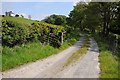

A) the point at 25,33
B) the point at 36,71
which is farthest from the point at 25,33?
the point at 36,71

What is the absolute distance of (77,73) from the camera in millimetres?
13375

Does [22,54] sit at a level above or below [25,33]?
below

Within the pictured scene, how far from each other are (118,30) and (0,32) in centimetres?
3960

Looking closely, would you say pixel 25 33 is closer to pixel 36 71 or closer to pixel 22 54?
pixel 22 54

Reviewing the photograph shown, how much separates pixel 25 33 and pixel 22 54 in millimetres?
2511

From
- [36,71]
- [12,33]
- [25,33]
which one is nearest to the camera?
[36,71]

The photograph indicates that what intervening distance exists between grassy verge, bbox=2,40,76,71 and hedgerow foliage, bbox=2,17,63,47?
0.43 m

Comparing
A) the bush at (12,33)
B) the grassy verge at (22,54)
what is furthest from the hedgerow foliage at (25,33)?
the grassy verge at (22,54)

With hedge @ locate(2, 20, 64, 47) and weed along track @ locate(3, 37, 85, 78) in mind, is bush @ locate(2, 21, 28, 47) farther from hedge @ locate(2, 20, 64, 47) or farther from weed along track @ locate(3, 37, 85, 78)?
weed along track @ locate(3, 37, 85, 78)

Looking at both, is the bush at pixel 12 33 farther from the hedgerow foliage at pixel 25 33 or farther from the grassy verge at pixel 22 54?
the grassy verge at pixel 22 54

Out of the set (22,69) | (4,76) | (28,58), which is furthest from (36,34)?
(4,76)

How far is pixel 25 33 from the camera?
1819 cm

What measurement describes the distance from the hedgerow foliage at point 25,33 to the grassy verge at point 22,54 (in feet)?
1.41

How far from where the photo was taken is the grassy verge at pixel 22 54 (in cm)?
1382
